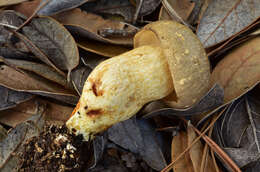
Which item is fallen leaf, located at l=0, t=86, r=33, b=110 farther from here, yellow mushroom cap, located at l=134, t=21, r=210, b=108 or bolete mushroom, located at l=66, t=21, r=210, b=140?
yellow mushroom cap, located at l=134, t=21, r=210, b=108

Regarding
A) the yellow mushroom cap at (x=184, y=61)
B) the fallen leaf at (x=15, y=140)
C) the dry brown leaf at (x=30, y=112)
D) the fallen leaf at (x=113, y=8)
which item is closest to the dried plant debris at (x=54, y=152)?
the fallen leaf at (x=15, y=140)

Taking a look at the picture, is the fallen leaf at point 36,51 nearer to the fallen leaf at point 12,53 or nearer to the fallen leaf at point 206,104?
the fallen leaf at point 12,53

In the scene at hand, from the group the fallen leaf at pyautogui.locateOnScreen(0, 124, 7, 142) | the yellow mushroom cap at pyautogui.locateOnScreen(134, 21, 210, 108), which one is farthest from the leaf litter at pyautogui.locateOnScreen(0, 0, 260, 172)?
the yellow mushroom cap at pyautogui.locateOnScreen(134, 21, 210, 108)

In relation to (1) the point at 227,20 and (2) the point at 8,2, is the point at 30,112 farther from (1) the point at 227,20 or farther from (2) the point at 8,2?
(1) the point at 227,20

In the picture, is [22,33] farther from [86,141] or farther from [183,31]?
[183,31]

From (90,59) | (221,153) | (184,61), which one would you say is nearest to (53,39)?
(90,59)

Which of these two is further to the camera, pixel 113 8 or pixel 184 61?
pixel 113 8

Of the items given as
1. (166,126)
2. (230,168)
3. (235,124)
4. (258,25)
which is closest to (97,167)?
(166,126)
